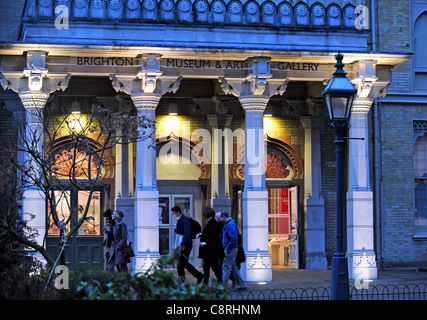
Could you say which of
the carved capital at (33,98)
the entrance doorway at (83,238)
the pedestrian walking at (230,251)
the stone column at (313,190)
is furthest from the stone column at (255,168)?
the entrance doorway at (83,238)

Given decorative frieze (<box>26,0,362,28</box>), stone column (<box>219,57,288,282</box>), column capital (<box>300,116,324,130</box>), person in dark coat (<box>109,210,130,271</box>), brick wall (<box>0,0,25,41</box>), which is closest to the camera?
person in dark coat (<box>109,210,130,271</box>)

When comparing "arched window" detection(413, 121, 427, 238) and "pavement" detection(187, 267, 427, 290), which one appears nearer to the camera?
"pavement" detection(187, 267, 427, 290)

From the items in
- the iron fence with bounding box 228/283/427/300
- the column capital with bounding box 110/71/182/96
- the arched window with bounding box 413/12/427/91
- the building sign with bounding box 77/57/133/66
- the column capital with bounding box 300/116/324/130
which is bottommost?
the iron fence with bounding box 228/283/427/300

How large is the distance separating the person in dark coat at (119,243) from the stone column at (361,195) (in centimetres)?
561

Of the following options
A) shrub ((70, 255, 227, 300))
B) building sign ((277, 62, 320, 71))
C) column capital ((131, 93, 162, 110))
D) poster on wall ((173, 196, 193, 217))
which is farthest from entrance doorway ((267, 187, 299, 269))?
shrub ((70, 255, 227, 300))

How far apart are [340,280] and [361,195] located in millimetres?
7105

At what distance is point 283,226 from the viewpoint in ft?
82.4

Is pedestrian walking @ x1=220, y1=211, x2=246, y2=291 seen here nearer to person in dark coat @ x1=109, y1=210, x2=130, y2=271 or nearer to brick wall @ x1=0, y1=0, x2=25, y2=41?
person in dark coat @ x1=109, y1=210, x2=130, y2=271

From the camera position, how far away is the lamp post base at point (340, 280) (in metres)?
13.2

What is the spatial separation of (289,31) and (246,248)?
5.19 meters

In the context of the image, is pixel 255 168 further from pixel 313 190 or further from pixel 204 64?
pixel 313 190

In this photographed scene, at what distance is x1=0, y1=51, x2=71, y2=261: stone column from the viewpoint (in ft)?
60.8

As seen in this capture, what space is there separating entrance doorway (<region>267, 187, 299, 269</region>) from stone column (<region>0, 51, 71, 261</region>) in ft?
26.1
